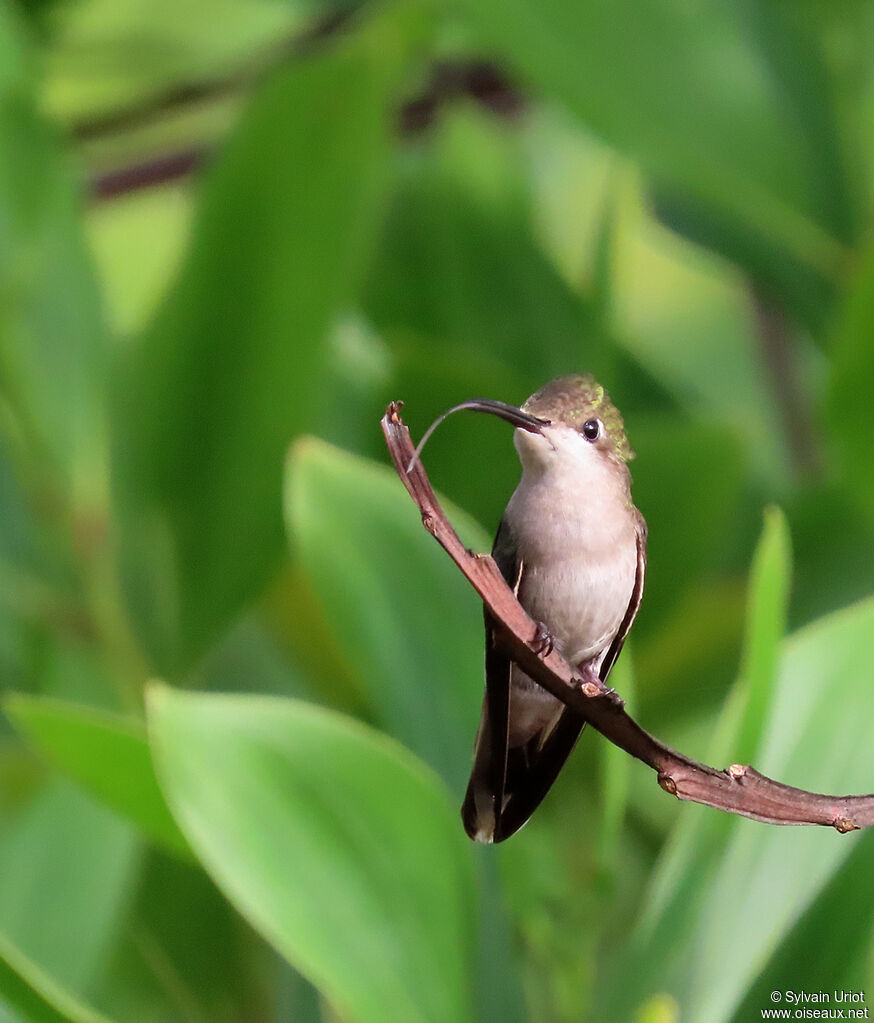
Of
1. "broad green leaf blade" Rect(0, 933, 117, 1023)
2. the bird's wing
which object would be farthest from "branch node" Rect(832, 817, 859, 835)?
"broad green leaf blade" Rect(0, 933, 117, 1023)

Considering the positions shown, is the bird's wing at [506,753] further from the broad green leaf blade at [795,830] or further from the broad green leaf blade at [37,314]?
the broad green leaf blade at [37,314]

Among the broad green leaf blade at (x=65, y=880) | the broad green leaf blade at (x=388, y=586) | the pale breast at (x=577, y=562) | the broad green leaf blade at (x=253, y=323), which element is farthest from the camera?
the broad green leaf blade at (x=253, y=323)

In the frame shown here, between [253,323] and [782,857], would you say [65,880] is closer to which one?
[253,323]

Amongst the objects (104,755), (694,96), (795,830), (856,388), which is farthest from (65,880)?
(694,96)

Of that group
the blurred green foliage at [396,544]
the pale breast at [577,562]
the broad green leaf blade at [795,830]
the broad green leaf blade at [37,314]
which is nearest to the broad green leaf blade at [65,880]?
the blurred green foliage at [396,544]

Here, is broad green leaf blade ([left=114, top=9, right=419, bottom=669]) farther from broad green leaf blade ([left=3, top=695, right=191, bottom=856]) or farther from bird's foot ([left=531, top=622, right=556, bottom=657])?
bird's foot ([left=531, top=622, right=556, bottom=657])

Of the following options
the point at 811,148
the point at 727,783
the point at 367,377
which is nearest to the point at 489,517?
the point at 367,377

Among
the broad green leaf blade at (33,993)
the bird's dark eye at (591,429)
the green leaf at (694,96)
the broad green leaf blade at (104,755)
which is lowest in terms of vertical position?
the broad green leaf blade at (33,993)
